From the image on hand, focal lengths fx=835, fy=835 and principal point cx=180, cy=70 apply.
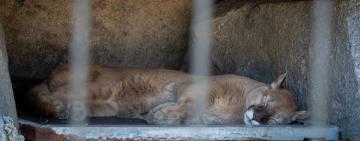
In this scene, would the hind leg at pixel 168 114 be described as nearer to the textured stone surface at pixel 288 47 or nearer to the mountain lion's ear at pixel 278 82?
the mountain lion's ear at pixel 278 82

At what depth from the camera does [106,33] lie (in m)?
5.05

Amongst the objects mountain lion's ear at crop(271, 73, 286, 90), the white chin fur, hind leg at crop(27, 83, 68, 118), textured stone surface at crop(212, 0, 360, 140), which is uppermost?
textured stone surface at crop(212, 0, 360, 140)

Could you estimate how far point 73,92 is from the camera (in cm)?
436

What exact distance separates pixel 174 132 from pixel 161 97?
0.84 metres

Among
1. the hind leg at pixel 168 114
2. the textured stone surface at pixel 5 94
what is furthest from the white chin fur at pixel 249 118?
the textured stone surface at pixel 5 94

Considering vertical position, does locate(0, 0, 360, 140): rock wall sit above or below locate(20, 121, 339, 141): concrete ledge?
above

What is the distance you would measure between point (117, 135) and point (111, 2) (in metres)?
1.41

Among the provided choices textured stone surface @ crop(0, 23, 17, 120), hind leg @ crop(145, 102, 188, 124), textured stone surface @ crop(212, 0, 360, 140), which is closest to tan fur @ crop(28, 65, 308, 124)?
hind leg @ crop(145, 102, 188, 124)

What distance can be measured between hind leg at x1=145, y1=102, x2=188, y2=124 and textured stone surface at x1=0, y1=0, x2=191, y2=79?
2.42 ft

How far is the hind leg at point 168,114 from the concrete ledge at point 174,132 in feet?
1.64

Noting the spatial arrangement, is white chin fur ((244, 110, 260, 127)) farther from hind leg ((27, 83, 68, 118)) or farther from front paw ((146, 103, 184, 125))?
hind leg ((27, 83, 68, 118))

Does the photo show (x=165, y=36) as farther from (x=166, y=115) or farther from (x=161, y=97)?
(x=166, y=115)

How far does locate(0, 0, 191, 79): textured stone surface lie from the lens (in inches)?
192

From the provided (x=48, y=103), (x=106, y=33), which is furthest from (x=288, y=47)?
(x=48, y=103)
